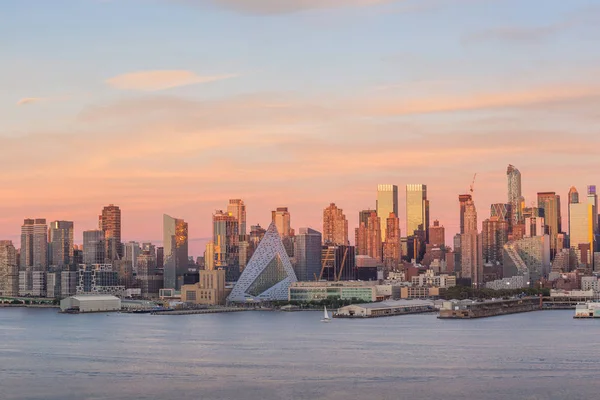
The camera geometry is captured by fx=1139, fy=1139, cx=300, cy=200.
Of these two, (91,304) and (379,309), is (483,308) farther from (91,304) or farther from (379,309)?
(91,304)

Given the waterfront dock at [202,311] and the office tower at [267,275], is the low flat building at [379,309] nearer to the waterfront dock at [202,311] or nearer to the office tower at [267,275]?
the waterfront dock at [202,311]

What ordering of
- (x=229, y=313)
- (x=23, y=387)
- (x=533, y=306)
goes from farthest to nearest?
(x=533, y=306) → (x=229, y=313) → (x=23, y=387)

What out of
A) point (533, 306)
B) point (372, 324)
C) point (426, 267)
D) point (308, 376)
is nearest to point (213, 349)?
point (308, 376)

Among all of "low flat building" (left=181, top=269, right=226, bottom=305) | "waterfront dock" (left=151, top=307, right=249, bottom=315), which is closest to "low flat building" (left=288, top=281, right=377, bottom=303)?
"low flat building" (left=181, top=269, right=226, bottom=305)

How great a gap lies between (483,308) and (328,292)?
2198 centimetres

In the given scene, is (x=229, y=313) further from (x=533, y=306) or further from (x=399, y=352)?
(x=399, y=352)

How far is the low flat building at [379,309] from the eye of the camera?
76875 millimetres

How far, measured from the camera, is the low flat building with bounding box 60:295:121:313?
8831cm

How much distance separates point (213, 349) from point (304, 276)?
263 feet

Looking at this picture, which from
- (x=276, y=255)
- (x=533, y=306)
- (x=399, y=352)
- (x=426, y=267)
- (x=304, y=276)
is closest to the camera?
(x=399, y=352)

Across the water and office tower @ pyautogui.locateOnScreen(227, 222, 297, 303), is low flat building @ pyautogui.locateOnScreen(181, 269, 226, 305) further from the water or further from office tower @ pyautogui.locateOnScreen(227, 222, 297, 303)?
the water

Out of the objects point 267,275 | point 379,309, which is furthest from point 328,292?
point 379,309

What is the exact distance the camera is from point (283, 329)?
5991cm

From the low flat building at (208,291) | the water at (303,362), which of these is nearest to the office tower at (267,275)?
the low flat building at (208,291)
